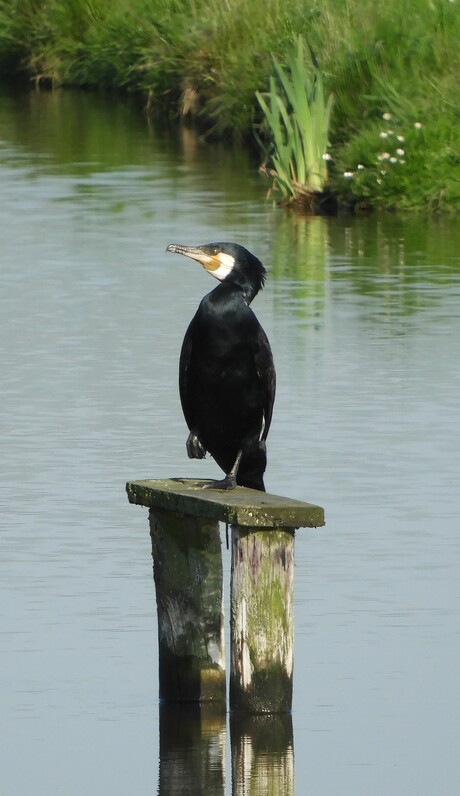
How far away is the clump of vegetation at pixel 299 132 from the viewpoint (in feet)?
57.1

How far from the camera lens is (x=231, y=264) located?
7137mm

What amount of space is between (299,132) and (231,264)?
35.5 feet

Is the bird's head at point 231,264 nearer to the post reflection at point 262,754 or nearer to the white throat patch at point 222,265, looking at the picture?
the white throat patch at point 222,265

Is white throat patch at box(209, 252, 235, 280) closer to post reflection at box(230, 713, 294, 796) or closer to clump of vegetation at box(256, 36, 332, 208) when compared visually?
post reflection at box(230, 713, 294, 796)

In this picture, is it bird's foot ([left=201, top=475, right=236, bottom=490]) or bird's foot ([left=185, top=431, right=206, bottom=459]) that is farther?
bird's foot ([left=185, top=431, right=206, bottom=459])

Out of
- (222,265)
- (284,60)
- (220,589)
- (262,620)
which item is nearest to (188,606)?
(220,589)

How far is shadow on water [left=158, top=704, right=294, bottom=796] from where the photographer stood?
651cm

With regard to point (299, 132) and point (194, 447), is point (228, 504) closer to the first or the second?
point (194, 447)

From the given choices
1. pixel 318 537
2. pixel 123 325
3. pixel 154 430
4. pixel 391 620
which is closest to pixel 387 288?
pixel 123 325

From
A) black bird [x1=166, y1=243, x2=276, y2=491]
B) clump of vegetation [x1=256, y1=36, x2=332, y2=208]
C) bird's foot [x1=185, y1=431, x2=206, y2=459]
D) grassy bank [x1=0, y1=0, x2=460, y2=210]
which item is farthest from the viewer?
grassy bank [x1=0, y1=0, x2=460, y2=210]

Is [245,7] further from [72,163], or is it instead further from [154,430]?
[154,430]

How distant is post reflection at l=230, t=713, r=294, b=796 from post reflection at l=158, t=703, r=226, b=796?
0.14 feet

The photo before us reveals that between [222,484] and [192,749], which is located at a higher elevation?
[222,484]

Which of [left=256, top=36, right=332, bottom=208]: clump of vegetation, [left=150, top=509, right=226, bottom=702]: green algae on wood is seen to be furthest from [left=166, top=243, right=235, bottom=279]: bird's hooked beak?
[left=256, top=36, right=332, bottom=208]: clump of vegetation
